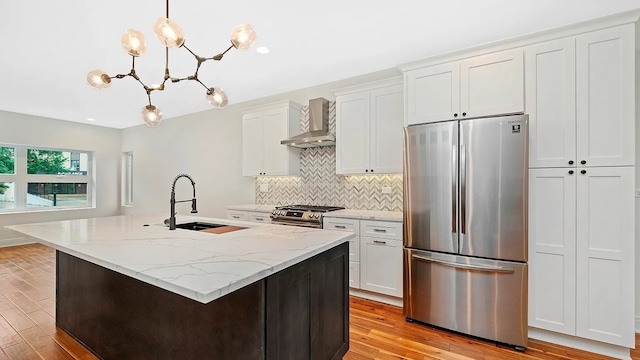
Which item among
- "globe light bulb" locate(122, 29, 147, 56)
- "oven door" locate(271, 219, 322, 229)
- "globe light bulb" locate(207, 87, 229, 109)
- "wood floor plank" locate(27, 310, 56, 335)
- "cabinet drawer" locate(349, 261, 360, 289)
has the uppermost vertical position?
"globe light bulb" locate(122, 29, 147, 56)

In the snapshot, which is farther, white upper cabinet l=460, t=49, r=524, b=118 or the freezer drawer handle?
white upper cabinet l=460, t=49, r=524, b=118

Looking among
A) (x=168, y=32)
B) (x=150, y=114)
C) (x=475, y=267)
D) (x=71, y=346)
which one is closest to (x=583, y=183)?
(x=475, y=267)

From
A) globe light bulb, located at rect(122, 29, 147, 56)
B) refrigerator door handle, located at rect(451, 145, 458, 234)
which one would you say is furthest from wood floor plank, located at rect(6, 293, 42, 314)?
refrigerator door handle, located at rect(451, 145, 458, 234)

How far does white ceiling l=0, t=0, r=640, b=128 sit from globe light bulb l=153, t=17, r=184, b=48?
0.64m

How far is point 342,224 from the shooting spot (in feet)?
10.5

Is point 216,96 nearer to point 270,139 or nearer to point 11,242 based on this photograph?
point 270,139

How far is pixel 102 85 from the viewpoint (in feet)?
6.90

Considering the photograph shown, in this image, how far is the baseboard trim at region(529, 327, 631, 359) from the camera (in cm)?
213

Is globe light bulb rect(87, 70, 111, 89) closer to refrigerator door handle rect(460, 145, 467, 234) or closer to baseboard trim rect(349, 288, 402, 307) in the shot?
refrigerator door handle rect(460, 145, 467, 234)

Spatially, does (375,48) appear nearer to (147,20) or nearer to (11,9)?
(147,20)

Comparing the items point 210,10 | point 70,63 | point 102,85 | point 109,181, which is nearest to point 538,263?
point 210,10

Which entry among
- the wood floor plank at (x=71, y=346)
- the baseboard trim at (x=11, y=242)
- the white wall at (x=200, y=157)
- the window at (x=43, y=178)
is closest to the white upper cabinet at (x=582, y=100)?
the white wall at (x=200, y=157)

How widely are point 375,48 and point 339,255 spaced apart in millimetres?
2134

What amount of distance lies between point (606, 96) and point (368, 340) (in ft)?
8.53
